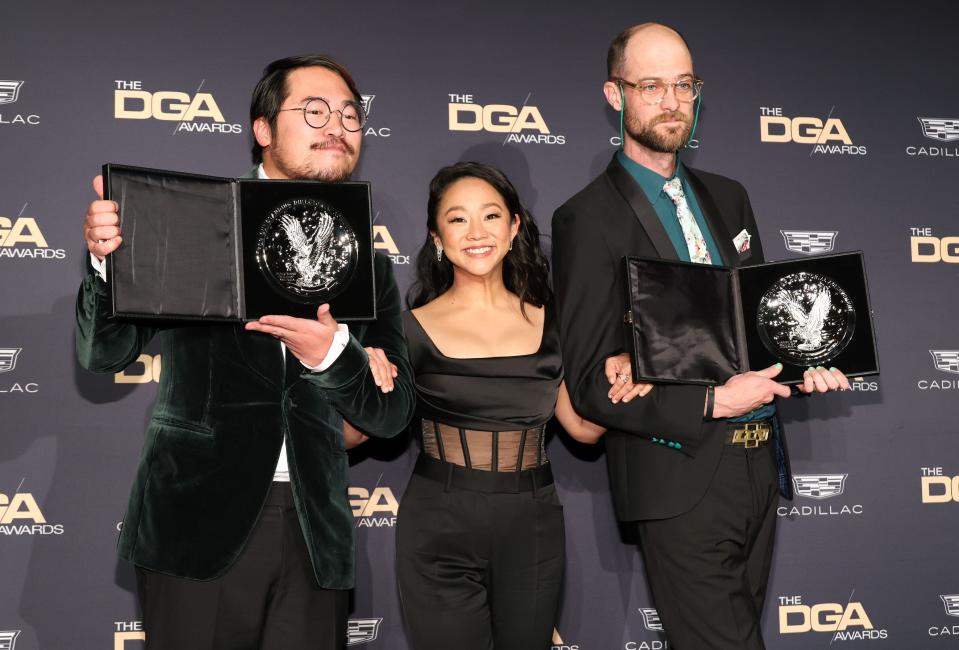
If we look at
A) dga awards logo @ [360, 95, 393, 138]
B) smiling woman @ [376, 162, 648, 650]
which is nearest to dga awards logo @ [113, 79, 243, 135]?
dga awards logo @ [360, 95, 393, 138]

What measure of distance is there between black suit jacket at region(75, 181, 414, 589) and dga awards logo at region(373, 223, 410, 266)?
1455 mm

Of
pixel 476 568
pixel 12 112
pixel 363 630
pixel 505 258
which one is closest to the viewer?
pixel 476 568

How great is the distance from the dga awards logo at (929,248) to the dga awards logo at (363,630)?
2.63 meters

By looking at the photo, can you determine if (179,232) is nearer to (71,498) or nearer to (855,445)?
(71,498)

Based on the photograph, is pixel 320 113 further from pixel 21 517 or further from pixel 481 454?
pixel 21 517

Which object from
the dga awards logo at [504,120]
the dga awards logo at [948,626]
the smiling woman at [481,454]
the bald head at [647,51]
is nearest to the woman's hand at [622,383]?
the smiling woman at [481,454]

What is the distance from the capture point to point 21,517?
3.30m

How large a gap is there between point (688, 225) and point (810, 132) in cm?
152

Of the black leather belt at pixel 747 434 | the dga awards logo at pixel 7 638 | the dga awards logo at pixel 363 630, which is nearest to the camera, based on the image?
the black leather belt at pixel 747 434

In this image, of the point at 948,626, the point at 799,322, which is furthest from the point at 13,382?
the point at 948,626

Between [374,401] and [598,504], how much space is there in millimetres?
1708

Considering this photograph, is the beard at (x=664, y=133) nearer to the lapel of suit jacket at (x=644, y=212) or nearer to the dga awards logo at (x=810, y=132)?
the lapel of suit jacket at (x=644, y=212)

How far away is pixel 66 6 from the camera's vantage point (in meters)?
3.45

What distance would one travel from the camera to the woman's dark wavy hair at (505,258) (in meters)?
2.93
